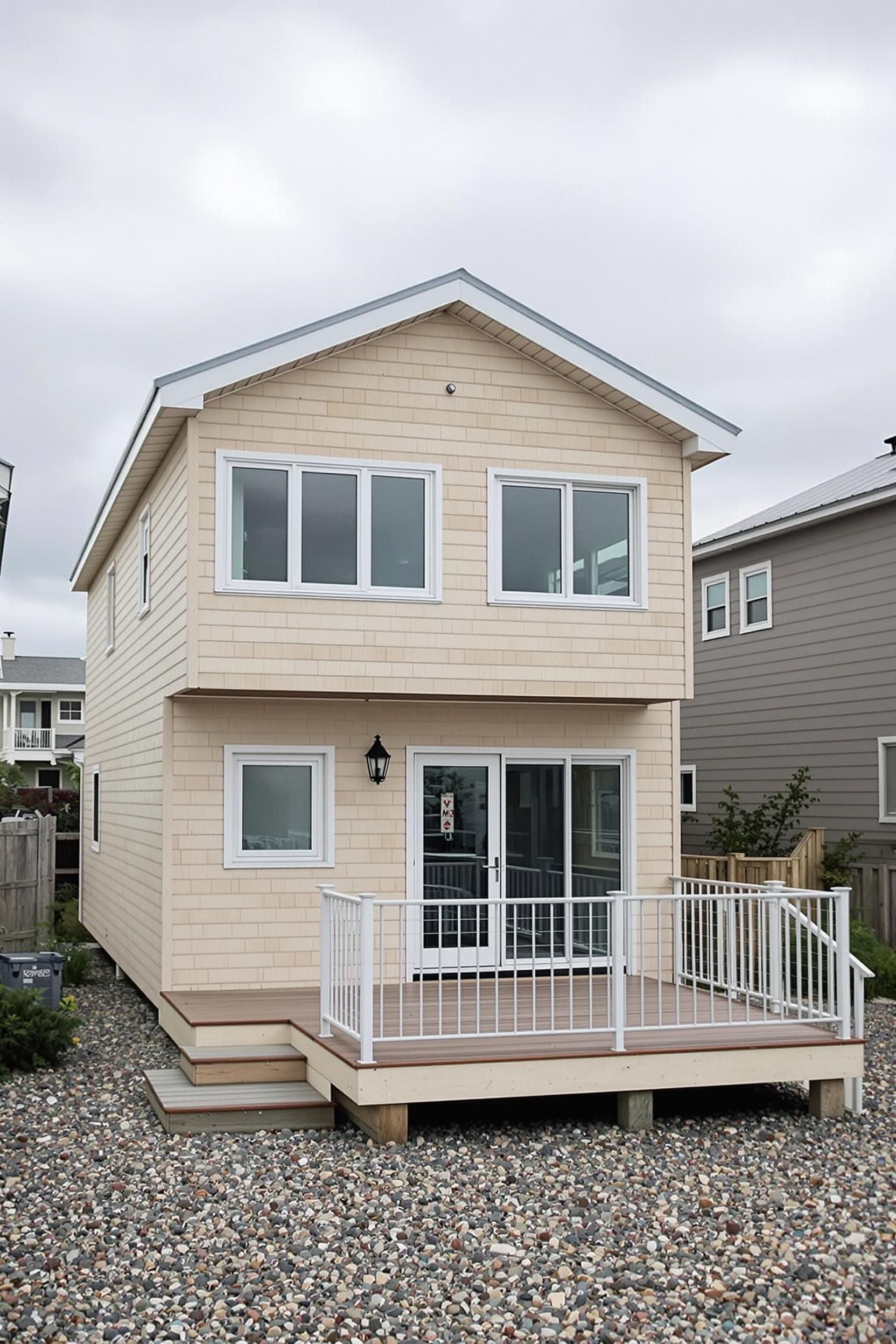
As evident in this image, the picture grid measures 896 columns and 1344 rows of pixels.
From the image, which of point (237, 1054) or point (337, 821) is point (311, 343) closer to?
point (337, 821)

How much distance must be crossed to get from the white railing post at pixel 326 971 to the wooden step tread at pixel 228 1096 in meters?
0.46

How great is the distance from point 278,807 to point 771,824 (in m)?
8.16

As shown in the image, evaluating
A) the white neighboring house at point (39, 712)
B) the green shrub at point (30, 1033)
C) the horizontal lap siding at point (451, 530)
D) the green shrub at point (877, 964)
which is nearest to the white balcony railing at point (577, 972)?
the horizontal lap siding at point (451, 530)

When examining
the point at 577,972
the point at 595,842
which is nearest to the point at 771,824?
the point at 595,842

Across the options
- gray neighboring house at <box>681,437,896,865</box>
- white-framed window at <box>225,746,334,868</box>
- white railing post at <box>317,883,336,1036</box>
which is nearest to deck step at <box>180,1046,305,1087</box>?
white railing post at <box>317,883,336,1036</box>

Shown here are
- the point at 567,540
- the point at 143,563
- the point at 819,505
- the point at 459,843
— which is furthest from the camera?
the point at 819,505

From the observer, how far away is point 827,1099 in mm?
9125

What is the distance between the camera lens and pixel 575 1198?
727 cm

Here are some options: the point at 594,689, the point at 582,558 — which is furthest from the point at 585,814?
the point at 582,558

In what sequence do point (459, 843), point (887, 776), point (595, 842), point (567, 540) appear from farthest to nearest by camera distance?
point (887, 776) < point (595, 842) < point (459, 843) < point (567, 540)

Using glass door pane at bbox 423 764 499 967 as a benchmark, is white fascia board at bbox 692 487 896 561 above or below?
above

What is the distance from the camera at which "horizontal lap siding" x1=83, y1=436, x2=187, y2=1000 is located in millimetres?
11547

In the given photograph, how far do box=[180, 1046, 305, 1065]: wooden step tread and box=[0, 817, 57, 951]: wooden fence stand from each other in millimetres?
6849

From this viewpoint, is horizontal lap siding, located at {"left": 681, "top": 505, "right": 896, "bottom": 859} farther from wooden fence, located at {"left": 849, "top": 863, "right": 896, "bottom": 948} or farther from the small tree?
wooden fence, located at {"left": 849, "top": 863, "right": 896, "bottom": 948}
